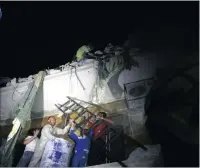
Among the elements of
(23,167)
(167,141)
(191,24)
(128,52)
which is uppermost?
(191,24)

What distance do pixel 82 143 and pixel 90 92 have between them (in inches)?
92.1

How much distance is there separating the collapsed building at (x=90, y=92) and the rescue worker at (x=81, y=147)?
111 cm

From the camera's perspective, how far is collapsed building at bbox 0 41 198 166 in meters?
7.12

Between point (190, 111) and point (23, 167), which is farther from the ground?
point (190, 111)

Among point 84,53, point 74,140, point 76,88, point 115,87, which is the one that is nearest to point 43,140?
point 74,140

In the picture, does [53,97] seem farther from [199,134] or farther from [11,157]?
[199,134]

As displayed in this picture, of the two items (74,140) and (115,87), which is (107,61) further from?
(74,140)

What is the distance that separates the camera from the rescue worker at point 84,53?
8991 millimetres

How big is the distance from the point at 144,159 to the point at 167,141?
2.65ft

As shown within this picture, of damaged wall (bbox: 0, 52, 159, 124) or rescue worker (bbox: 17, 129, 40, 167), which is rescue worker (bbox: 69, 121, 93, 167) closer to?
rescue worker (bbox: 17, 129, 40, 167)

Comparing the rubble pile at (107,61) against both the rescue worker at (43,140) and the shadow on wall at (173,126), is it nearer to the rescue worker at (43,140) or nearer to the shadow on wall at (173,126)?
the shadow on wall at (173,126)

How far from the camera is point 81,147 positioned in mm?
6172

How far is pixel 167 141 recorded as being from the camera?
233 inches

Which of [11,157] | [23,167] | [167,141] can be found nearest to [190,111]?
[167,141]
